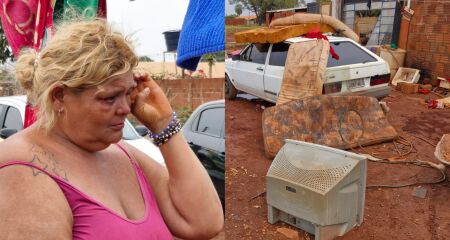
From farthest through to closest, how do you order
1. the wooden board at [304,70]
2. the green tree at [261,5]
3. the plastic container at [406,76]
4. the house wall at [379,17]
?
the plastic container at [406,76], the house wall at [379,17], the wooden board at [304,70], the green tree at [261,5]

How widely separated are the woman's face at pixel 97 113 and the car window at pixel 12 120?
845mm

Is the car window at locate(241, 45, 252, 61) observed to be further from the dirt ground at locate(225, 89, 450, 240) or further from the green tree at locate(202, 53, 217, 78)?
the green tree at locate(202, 53, 217, 78)

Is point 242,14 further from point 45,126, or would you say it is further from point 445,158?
point 445,158

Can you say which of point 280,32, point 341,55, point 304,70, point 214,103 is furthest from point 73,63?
point 341,55

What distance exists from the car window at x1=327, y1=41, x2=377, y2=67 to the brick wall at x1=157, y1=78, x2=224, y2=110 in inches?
125

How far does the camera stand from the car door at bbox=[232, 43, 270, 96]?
4273 millimetres

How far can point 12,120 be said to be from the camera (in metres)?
1.64

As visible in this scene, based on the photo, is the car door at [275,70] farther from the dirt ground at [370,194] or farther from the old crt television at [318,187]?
the old crt television at [318,187]

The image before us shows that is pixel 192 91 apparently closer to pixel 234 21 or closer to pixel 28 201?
pixel 234 21

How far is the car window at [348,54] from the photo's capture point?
4.58 meters

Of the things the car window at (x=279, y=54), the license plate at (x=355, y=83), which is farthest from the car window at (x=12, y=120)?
the license plate at (x=355, y=83)

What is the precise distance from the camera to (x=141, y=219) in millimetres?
862

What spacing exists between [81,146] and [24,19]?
517 millimetres

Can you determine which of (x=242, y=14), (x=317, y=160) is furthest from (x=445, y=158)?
(x=242, y=14)
